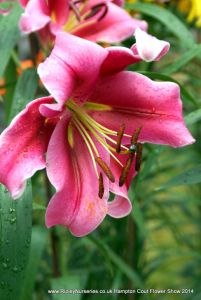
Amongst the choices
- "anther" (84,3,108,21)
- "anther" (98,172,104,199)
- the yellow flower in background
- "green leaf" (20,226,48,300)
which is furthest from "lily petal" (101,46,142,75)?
the yellow flower in background

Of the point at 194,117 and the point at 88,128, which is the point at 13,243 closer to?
the point at 88,128

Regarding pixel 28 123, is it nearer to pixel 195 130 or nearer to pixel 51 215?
pixel 51 215

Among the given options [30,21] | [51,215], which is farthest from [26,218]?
[30,21]

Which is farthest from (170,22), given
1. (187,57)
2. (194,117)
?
(194,117)

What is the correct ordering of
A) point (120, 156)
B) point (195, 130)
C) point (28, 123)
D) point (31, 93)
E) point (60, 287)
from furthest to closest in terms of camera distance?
point (195, 130) → point (60, 287) → point (31, 93) → point (120, 156) → point (28, 123)

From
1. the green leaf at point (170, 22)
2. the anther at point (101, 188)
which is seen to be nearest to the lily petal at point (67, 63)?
the anther at point (101, 188)

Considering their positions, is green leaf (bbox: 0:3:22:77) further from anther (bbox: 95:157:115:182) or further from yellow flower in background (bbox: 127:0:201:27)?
yellow flower in background (bbox: 127:0:201:27)
